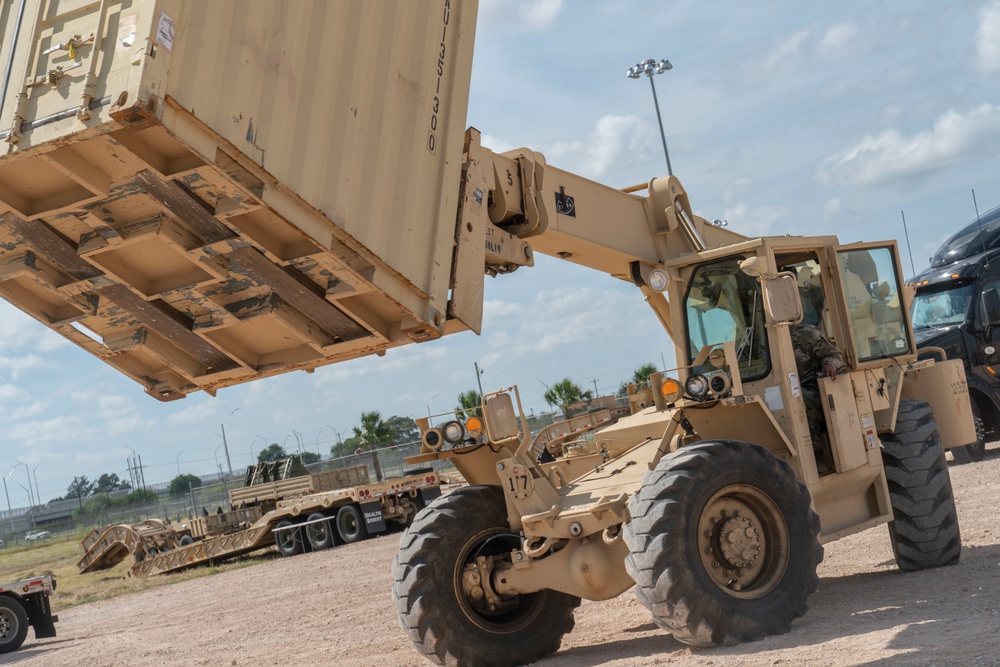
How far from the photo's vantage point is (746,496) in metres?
7.08

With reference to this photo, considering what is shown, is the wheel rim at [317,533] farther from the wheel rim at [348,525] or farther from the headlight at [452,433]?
the headlight at [452,433]

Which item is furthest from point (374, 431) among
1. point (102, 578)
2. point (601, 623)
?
point (601, 623)

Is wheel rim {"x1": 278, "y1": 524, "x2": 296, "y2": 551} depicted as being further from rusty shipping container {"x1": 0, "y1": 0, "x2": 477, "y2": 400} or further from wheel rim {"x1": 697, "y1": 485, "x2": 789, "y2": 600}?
wheel rim {"x1": 697, "y1": 485, "x2": 789, "y2": 600}

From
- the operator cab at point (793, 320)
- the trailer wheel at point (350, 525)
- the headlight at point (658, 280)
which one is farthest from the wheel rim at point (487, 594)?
the trailer wheel at point (350, 525)

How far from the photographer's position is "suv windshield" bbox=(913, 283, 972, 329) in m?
17.1

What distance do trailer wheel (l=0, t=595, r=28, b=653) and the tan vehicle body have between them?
9821 millimetres

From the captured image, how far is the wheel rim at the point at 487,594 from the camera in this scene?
7.49 m

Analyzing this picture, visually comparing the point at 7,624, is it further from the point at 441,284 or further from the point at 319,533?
the point at 441,284

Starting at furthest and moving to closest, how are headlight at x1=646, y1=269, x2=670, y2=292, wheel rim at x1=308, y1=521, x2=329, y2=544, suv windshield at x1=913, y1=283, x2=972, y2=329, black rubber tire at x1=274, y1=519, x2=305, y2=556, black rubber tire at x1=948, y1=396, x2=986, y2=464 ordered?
1. black rubber tire at x1=274, y1=519, x2=305, y2=556
2. wheel rim at x1=308, y1=521, x2=329, y2=544
3. suv windshield at x1=913, y1=283, x2=972, y2=329
4. black rubber tire at x1=948, y1=396, x2=986, y2=464
5. headlight at x1=646, y1=269, x2=670, y2=292

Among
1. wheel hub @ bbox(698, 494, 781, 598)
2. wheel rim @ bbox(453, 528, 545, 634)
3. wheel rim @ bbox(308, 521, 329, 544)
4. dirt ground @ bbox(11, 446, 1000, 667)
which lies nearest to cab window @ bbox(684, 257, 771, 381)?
wheel hub @ bbox(698, 494, 781, 598)

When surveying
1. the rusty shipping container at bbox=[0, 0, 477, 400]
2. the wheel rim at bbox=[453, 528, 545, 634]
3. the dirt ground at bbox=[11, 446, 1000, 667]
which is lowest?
the dirt ground at bbox=[11, 446, 1000, 667]

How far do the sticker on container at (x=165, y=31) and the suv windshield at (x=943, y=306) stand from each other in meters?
15.0

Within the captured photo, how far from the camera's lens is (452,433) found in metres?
7.89

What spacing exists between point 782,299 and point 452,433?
2.58 metres
